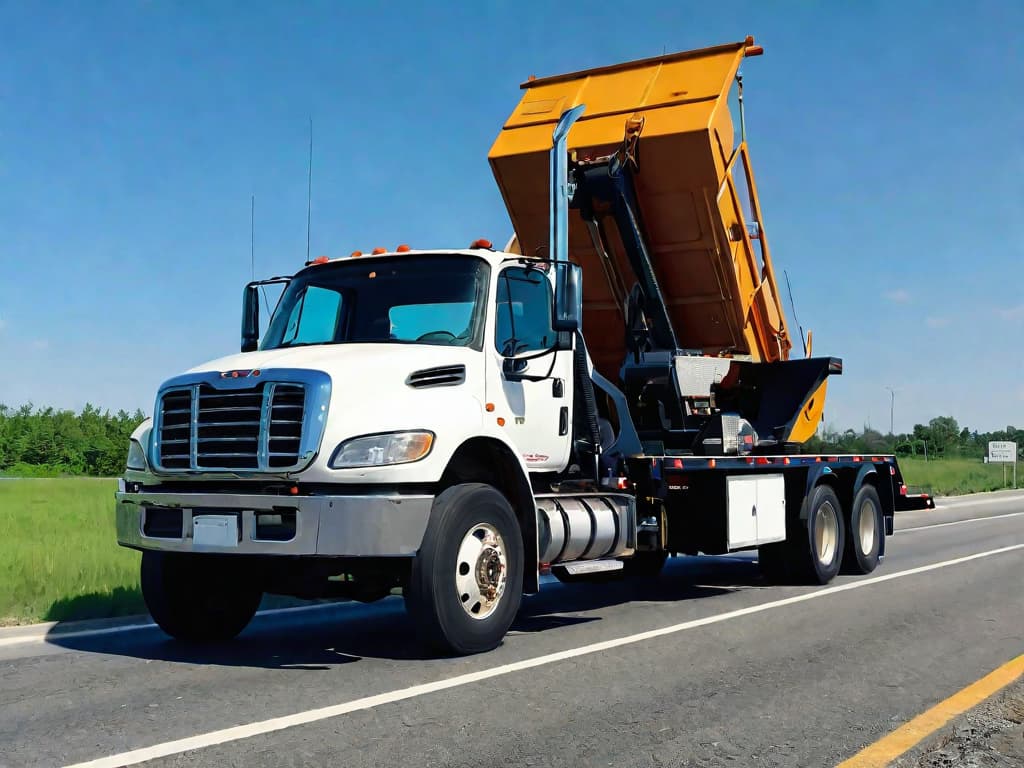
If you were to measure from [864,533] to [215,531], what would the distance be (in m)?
8.43

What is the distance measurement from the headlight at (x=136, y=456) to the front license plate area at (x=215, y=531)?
2.75 feet

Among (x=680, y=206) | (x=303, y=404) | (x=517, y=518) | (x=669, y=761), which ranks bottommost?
(x=669, y=761)

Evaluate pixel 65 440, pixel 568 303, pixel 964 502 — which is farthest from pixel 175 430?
pixel 65 440

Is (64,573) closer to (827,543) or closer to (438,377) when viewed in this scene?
(438,377)

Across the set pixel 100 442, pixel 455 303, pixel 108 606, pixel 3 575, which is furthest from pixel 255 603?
pixel 100 442

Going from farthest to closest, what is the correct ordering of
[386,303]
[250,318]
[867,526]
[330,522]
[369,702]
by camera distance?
[867,526]
[250,318]
[386,303]
[330,522]
[369,702]

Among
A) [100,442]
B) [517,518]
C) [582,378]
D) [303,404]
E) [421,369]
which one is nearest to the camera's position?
[303,404]

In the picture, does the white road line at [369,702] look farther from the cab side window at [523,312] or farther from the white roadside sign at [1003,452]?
the white roadside sign at [1003,452]

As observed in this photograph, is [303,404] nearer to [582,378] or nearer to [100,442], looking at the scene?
[582,378]

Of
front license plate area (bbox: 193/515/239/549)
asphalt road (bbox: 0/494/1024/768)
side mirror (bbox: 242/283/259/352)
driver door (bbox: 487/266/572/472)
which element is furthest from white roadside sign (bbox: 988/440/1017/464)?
front license plate area (bbox: 193/515/239/549)

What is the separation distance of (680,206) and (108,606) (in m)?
6.21

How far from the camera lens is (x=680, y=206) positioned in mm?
10500

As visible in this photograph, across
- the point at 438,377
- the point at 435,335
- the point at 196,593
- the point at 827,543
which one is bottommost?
the point at 196,593

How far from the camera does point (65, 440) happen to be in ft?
276
